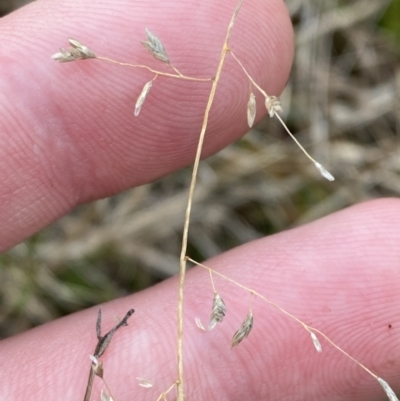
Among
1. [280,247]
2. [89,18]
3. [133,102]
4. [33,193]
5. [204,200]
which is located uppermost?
[89,18]

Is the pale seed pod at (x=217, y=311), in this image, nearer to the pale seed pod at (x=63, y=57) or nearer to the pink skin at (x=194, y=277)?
the pink skin at (x=194, y=277)

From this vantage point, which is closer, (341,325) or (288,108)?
(341,325)

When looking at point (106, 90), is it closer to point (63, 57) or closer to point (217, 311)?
point (63, 57)

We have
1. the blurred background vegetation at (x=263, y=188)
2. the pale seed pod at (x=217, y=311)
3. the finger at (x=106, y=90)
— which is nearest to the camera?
the pale seed pod at (x=217, y=311)

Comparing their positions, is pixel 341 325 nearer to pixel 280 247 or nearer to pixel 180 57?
pixel 280 247

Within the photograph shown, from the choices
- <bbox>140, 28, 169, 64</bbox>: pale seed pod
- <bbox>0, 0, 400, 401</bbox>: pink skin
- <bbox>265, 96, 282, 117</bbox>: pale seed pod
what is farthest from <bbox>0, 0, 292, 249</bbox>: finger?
<bbox>265, 96, 282, 117</bbox>: pale seed pod

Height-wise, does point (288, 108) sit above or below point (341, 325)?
above

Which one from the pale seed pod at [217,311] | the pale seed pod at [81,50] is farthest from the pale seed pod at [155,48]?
the pale seed pod at [217,311]

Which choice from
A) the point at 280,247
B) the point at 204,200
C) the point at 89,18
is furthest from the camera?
the point at 204,200

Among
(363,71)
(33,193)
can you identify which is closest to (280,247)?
(33,193)
